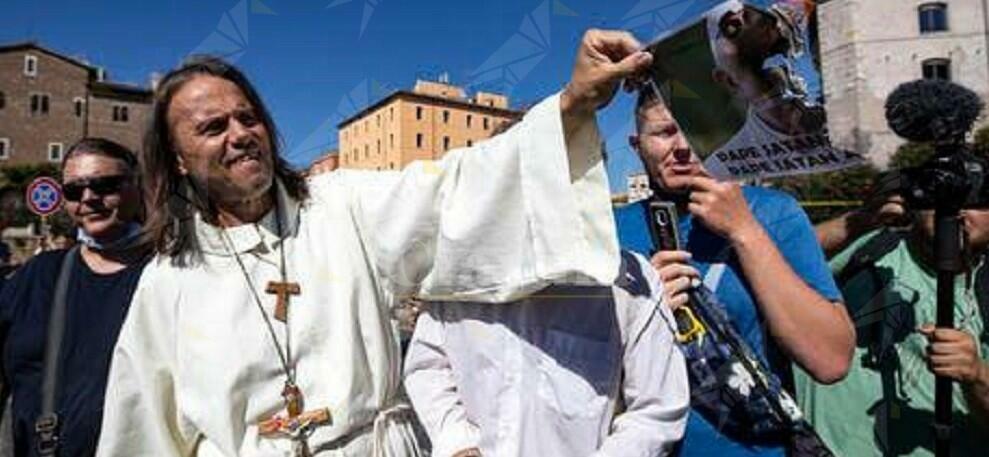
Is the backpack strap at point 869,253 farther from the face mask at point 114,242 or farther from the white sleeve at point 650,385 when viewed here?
the face mask at point 114,242

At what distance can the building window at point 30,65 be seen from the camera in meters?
50.3

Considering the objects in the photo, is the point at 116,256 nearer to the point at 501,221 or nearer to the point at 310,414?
the point at 310,414

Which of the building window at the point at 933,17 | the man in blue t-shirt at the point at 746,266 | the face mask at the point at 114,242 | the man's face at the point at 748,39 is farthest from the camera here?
the building window at the point at 933,17

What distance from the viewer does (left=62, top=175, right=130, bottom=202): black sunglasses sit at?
2.69 m

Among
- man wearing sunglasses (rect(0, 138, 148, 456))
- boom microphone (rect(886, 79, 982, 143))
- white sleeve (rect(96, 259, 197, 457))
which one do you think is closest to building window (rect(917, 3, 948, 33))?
boom microphone (rect(886, 79, 982, 143))

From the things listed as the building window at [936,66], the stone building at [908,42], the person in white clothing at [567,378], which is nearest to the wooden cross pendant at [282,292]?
the person in white clothing at [567,378]

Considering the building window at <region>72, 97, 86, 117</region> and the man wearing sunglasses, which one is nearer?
the man wearing sunglasses

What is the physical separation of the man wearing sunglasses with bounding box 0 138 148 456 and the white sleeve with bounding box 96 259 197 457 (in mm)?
619

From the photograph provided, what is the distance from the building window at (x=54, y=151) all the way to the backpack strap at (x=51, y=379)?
55855 millimetres

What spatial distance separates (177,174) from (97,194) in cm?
90

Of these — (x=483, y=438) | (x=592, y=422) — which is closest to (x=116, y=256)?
(x=483, y=438)

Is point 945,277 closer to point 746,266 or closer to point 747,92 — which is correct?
point 746,266

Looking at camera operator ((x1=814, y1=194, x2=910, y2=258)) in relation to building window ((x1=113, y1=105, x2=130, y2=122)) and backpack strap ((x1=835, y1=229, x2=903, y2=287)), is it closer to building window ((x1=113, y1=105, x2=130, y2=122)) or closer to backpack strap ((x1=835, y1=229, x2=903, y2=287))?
backpack strap ((x1=835, y1=229, x2=903, y2=287))

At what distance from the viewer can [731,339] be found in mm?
1626
